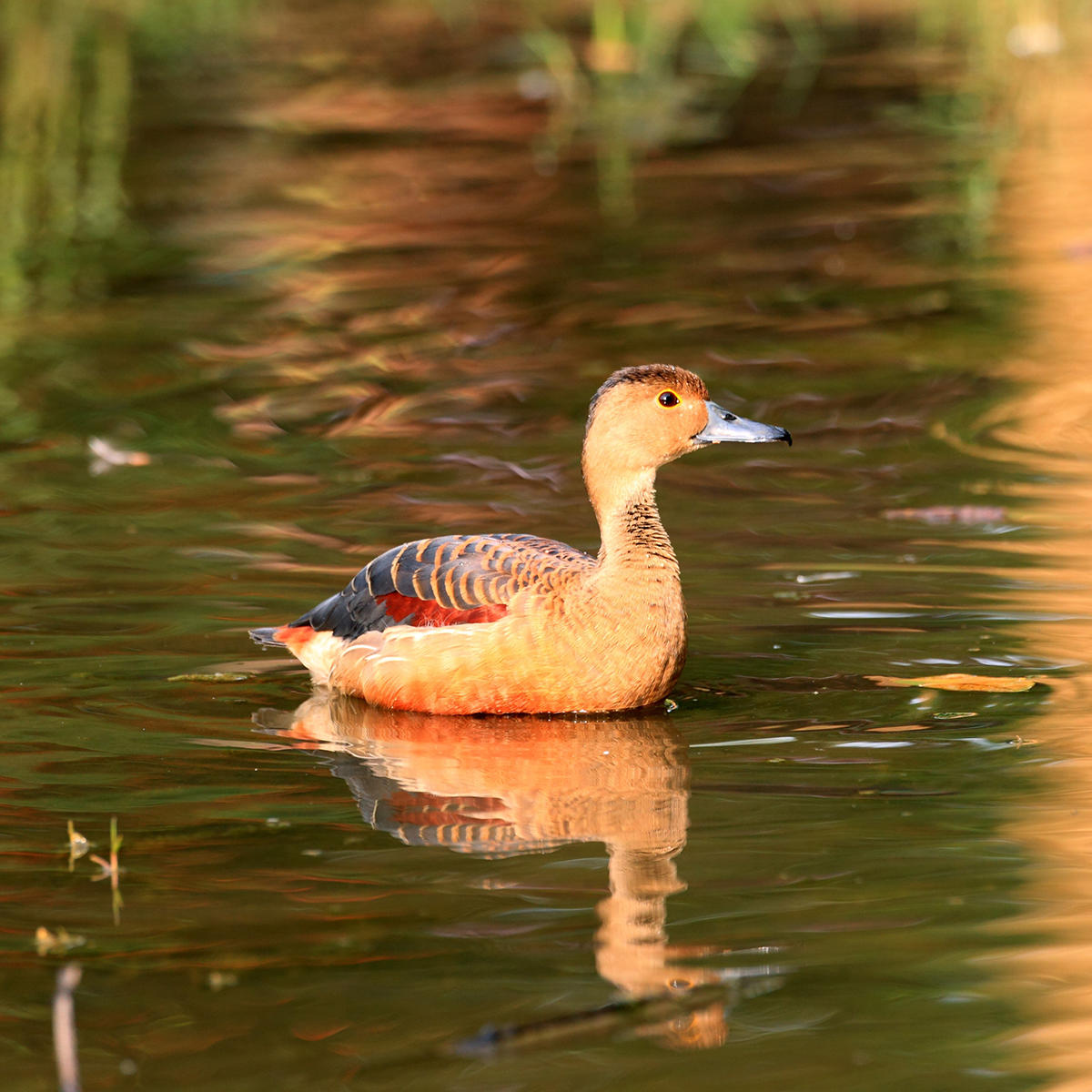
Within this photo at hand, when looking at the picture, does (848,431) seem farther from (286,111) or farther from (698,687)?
(286,111)

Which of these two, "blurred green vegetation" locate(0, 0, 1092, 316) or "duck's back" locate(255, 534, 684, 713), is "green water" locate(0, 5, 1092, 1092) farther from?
"blurred green vegetation" locate(0, 0, 1092, 316)

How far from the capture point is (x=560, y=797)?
605 cm

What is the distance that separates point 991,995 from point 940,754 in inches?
68.8

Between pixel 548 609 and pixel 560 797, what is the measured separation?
1009mm

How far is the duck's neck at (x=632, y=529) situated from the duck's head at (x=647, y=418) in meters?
0.10

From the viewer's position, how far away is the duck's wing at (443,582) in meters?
7.00

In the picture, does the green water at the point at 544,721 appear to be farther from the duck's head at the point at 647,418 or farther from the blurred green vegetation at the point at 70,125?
the duck's head at the point at 647,418

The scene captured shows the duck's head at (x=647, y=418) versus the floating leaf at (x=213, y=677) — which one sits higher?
the duck's head at (x=647, y=418)

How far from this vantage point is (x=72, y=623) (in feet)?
25.4

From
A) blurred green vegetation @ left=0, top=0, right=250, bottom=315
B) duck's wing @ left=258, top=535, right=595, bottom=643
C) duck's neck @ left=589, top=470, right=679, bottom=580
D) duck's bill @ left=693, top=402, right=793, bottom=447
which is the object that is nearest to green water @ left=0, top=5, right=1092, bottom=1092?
duck's wing @ left=258, top=535, right=595, bottom=643

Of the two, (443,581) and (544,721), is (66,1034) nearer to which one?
(544,721)

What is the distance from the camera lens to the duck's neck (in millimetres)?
7078

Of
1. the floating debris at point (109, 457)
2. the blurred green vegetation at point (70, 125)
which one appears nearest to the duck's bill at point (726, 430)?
the floating debris at point (109, 457)

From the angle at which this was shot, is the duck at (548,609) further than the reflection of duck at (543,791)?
Yes
